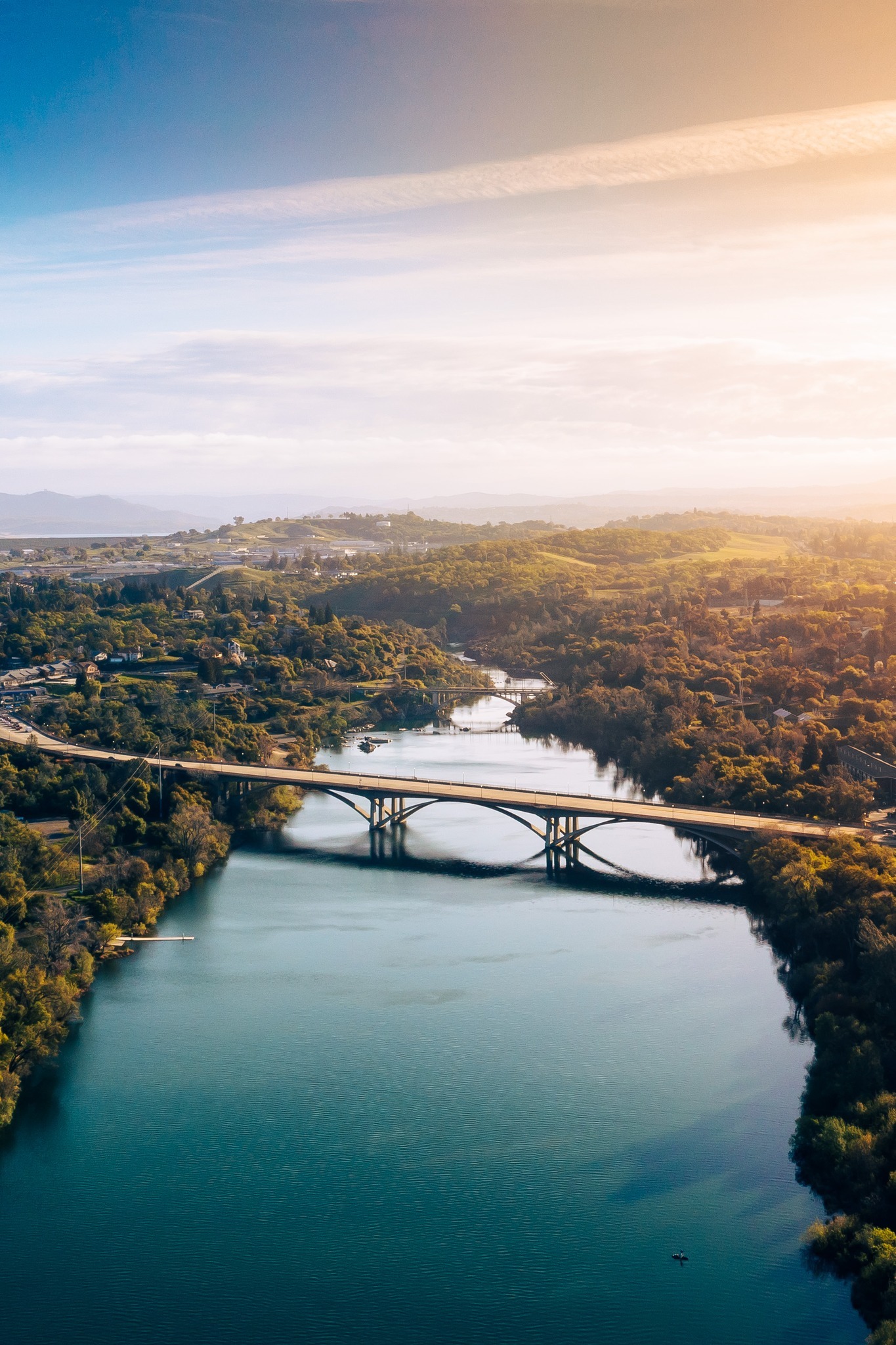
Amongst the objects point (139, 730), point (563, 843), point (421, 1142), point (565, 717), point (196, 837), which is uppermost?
point (139, 730)

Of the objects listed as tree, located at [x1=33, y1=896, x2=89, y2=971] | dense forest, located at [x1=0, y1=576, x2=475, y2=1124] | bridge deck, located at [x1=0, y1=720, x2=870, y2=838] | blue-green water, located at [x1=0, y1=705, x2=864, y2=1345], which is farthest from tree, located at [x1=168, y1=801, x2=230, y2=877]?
tree, located at [x1=33, y1=896, x2=89, y2=971]

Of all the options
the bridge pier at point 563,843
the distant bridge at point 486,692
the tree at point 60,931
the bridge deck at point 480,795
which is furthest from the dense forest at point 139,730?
the bridge pier at point 563,843

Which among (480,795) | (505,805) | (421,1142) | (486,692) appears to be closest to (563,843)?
(505,805)

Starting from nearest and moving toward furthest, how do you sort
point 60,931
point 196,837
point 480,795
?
1. point 60,931
2. point 196,837
3. point 480,795

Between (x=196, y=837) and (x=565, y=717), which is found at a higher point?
(x=565, y=717)

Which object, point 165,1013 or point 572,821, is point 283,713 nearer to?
point 572,821

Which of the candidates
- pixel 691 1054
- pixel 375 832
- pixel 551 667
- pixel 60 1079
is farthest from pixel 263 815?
pixel 551 667

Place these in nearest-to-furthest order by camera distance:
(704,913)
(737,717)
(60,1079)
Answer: (60,1079) < (704,913) < (737,717)

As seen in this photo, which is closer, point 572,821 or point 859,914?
point 859,914

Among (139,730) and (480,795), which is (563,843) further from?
(139,730)
